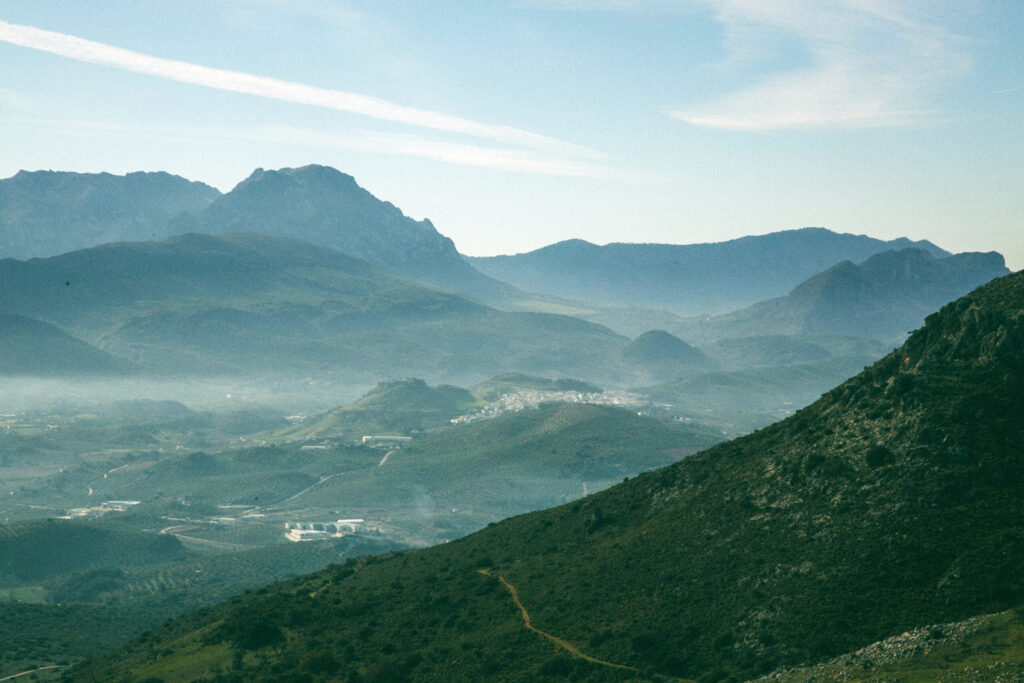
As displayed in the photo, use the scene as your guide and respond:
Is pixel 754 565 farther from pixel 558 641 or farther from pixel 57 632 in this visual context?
pixel 57 632

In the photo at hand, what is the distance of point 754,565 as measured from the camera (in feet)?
227

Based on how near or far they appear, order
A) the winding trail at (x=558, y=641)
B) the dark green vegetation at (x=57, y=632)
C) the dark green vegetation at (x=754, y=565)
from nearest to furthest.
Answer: the dark green vegetation at (x=754, y=565), the winding trail at (x=558, y=641), the dark green vegetation at (x=57, y=632)

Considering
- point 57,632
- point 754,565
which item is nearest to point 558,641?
point 754,565

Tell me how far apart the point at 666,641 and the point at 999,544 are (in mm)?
22780

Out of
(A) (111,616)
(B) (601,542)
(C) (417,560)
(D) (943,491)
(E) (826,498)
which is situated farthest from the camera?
(A) (111,616)

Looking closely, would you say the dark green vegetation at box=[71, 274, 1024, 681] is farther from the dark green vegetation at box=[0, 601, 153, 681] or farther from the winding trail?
the dark green vegetation at box=[0, 601, 153, 681]

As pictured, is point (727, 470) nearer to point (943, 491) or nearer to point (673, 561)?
point (673, 561)

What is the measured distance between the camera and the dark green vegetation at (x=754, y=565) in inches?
2422

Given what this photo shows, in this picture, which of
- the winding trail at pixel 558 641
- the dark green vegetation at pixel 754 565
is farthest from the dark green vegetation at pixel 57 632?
the winding trail at pixel 558 641

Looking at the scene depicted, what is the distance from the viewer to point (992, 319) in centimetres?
7731

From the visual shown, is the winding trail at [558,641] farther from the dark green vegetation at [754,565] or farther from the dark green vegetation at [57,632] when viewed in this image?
the dark green vegetation at [57,632]

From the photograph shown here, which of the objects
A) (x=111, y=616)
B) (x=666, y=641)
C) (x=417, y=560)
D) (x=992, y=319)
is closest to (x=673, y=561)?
(x=666, y=641)

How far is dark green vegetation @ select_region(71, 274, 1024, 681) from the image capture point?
6153 centimetres

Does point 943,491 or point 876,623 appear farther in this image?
point 943,491
